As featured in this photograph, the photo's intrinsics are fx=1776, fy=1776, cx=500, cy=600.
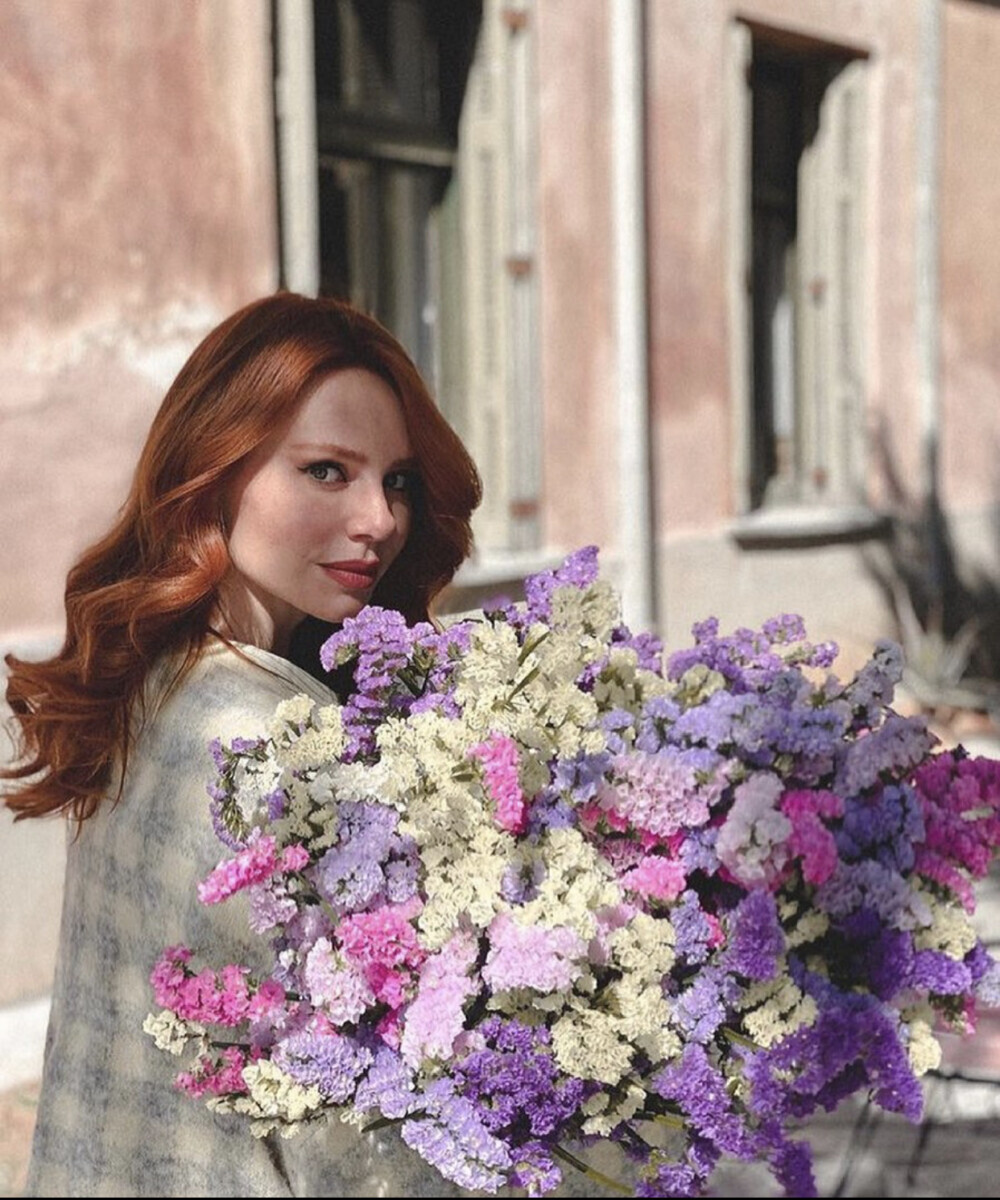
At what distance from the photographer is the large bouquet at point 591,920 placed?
5.01 ft

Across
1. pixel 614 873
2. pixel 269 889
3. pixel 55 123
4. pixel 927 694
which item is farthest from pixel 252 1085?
pixel 927 694

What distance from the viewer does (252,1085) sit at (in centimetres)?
159

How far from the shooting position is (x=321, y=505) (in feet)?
6.29

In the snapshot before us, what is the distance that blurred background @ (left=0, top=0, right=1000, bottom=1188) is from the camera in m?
4.64

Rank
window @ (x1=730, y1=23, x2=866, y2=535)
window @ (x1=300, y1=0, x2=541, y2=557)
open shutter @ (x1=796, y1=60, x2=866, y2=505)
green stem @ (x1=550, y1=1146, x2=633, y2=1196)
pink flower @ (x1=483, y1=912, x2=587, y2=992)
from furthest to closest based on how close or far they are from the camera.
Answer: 1. open shutter @ (x1=796, y1=60, x2=866, y2=505)
2. window @ (x1=730, y1=23, x2=866, y2=535)
3. window @ (x1=300, y1=0, x2=541, y2=557)
4. green stem @ (x1=550, y1=1146, x2=633, y2=1196)
5. pink flower @ (x1=483, y1=912, x2=587, y2=992)

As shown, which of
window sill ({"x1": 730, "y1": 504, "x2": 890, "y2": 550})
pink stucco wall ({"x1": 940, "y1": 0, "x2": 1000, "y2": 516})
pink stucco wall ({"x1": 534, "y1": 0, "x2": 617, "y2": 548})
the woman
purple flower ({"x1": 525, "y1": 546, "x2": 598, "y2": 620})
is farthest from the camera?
pink stucco wall ({"x1": 940, "y1": 0, "x2": 1000, "y2": 516})

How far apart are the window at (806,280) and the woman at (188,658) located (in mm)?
6530

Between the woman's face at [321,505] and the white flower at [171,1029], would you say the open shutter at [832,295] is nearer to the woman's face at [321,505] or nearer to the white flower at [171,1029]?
the woman's face at [321,505]

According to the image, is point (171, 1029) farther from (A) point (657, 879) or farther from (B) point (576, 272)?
(B) point (576, 272)

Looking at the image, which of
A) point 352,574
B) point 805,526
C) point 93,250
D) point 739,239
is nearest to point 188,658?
point 352,574

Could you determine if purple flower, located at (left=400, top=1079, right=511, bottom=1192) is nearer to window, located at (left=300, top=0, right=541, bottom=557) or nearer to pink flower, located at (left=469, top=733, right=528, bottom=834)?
pink flower, located at (left=469, top=733, right=528, bottom=834)

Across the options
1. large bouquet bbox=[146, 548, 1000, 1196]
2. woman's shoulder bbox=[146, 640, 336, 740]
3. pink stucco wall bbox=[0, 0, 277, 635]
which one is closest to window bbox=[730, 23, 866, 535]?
pink stucco wall bbox=[0, 0, 277, 635]

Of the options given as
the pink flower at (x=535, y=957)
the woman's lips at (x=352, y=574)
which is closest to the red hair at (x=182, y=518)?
the woman's lips at (x=352, y=574)

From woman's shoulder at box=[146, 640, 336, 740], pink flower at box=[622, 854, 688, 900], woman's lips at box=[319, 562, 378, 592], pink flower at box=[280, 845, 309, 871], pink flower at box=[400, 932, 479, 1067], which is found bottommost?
pink flower at box=[400, 932, 479, 1067]
